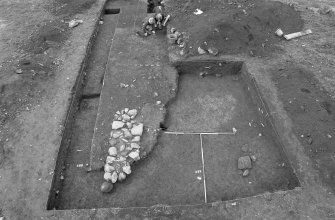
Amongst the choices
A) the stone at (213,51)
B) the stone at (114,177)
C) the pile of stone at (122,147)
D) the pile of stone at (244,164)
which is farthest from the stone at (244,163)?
the stone at (213,51)

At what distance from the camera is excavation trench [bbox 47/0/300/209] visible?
474 cm

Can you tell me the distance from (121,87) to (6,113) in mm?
2271

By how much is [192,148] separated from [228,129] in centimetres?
86

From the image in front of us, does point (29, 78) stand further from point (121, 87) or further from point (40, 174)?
point (40, 174)

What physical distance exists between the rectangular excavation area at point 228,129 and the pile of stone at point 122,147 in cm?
70

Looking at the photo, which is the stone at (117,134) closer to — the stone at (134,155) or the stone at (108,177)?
the stone at (134,155)

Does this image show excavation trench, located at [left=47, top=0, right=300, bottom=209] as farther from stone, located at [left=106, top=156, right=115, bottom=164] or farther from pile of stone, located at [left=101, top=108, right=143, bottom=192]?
stone, located at [left=106, top=156, right=115, bottom=164]

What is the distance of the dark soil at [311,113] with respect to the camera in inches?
183

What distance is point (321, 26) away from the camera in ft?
25.0

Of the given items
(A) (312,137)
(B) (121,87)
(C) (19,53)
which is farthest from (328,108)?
(C) (19,53)

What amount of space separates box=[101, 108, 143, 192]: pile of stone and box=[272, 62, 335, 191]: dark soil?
2.84 m

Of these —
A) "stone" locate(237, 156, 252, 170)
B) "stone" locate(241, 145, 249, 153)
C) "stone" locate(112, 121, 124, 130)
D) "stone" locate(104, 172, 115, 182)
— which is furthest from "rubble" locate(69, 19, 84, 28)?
"stone" locate(237, 156, 252, 170)

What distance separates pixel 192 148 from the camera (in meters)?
5.32

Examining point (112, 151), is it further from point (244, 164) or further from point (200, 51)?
point (200, 51)
